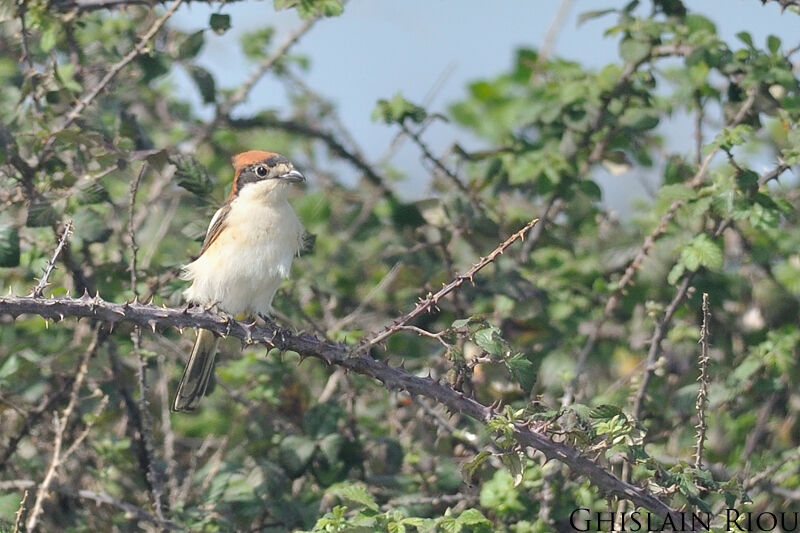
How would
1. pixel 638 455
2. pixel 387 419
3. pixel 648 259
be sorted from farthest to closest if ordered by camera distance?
1. pixel 387 419
2. pixel 648 259
3. pixel 638 455

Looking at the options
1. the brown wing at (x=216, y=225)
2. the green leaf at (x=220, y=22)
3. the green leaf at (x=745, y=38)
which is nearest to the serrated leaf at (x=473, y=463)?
the brown wing at (x=216, y=225)

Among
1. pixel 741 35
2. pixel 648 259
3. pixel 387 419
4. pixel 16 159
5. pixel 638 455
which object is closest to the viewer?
pixel 638 455

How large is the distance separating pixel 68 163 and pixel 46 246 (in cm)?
49

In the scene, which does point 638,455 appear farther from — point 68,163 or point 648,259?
point 68,163

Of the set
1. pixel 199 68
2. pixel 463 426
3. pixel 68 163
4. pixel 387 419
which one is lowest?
pixel 463 426

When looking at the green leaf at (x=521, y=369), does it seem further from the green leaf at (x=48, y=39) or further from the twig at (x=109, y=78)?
the green leaf at (x=48, y=39)

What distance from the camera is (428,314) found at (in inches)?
212

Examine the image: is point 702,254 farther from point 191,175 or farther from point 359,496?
point 191,175

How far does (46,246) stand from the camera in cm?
468

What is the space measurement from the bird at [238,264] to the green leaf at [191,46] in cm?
68

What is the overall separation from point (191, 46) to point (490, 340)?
2.35m

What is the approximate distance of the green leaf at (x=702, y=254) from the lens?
442 cm

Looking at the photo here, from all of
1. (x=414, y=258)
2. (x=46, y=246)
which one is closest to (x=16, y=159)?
(x=46, y=246)

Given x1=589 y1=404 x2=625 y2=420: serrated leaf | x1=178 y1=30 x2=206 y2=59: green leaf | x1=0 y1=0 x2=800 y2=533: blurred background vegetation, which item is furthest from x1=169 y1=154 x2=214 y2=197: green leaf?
x1=589 y1=404 x2=625 y2=420: serrated leaf
